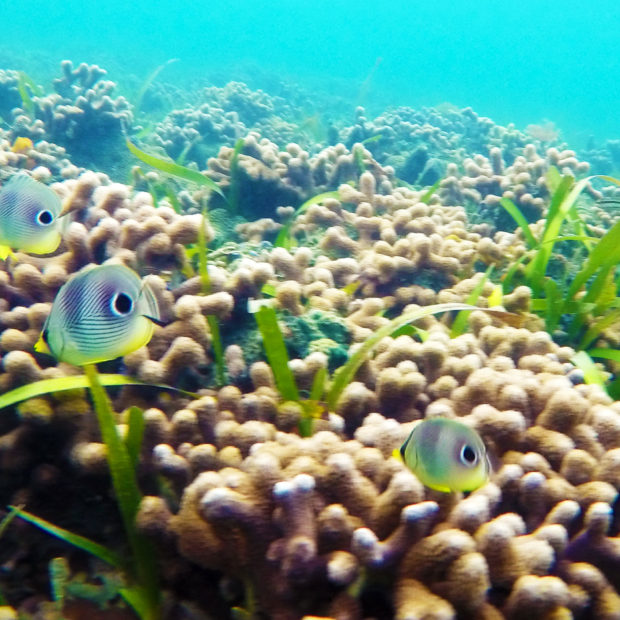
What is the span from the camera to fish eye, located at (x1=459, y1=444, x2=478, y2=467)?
1.48 m

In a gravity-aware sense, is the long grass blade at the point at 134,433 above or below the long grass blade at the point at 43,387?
→ below

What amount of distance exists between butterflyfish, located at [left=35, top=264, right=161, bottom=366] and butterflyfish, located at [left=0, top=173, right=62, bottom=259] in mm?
946

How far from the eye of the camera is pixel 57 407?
2068 mm

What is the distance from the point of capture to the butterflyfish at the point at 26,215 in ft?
7.66

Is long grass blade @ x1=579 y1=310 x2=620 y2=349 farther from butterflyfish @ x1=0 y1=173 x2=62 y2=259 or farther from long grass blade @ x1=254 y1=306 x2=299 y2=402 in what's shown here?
butterflyfish @ x1=0 y1=173 x2=62 y2=259

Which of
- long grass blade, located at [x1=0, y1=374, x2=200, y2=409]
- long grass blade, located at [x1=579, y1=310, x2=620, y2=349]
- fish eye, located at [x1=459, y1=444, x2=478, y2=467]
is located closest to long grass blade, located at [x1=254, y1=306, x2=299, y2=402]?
long grass blade, located at [x1=0, y1=374, x2=200, y2=409]

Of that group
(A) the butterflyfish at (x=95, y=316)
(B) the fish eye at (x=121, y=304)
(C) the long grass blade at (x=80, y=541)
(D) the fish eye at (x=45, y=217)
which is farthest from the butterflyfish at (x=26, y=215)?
(C) the long grass blade at (x=80, y=541)

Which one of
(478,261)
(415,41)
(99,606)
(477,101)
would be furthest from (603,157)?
(415,41)

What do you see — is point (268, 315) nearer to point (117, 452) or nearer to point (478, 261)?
point (117, 452)

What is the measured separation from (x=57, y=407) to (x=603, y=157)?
665 inches

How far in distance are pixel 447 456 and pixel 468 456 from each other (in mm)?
74

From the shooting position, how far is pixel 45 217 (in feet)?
7.97

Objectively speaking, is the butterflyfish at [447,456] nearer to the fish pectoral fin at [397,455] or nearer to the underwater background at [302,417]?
the underwater background at [302,417]

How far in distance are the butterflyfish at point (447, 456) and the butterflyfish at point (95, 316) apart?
995 mm
